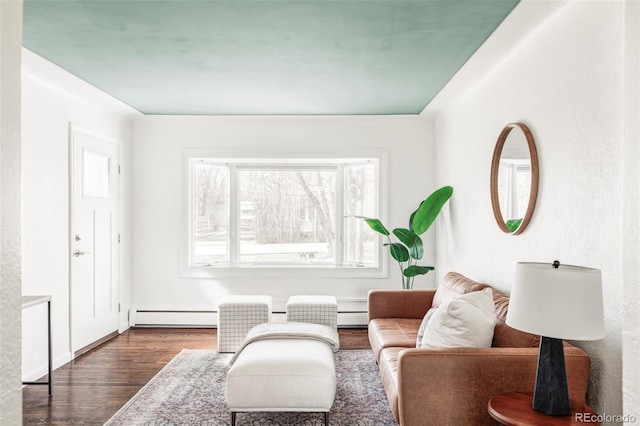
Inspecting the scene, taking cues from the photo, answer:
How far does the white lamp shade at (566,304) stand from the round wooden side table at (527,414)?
0.33 meters

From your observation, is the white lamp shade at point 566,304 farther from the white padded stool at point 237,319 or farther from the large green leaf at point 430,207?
the white padded stool at point 237,319

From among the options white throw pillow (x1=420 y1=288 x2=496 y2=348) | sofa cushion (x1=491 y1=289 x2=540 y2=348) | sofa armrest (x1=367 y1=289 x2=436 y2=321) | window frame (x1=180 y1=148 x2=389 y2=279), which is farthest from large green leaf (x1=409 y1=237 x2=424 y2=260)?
white throw pillow (x1=420 y1=288 x2=496 y2=348)

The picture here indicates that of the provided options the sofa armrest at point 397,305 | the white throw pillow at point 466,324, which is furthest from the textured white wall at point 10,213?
the sofa armrest at point 397,305

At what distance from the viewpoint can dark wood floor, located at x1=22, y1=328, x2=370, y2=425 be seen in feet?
10.0

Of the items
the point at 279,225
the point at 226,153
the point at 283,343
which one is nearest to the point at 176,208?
the point at 226,153

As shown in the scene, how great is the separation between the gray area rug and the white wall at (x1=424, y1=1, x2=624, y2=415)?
1.22 metres

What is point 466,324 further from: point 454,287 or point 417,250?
point 417,250

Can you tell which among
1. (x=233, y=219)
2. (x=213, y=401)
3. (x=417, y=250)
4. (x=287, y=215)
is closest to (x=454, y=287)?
(x=417, y=250)

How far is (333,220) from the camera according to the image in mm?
5715

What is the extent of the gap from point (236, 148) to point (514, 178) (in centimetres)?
321

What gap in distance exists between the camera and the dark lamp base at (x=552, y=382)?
1.89m

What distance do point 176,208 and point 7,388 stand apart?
4.64m

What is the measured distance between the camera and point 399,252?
4902 mm

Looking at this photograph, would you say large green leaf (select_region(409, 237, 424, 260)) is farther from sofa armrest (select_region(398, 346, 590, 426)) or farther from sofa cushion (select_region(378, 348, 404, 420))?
sofa armrest (select_region(398, 346, 590, 426))
